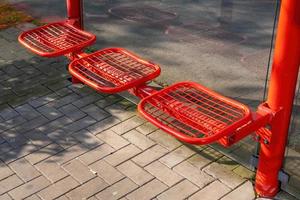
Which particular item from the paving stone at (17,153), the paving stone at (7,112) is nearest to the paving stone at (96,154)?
the paving stone at (17,153)

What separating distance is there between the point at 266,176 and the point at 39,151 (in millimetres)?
1997

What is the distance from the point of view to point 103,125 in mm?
4586

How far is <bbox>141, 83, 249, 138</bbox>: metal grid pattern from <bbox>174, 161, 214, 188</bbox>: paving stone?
1.17ft

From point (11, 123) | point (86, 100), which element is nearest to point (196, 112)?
point (86, 100)

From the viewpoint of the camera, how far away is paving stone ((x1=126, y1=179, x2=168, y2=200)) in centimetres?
365

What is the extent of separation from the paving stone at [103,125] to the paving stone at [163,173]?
2.46 ft

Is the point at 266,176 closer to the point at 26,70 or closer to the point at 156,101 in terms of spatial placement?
the point at 156,101

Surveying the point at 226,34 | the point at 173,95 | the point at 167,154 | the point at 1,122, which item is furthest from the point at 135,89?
the point at 1,122

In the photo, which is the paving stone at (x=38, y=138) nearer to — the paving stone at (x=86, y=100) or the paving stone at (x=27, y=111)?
the paving stone at (x=27, y=111)

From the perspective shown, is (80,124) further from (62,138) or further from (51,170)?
(51,170)

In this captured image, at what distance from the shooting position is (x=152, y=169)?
13.0 ft

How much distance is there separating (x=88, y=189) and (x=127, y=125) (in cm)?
99

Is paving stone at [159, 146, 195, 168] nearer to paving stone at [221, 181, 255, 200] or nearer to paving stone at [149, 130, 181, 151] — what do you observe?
paving stone at [149, 130, 181, 151]

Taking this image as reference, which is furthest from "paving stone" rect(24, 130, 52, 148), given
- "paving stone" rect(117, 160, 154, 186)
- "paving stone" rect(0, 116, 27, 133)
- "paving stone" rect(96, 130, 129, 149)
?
"paving stone" rect(117, 160, 154, 186)
